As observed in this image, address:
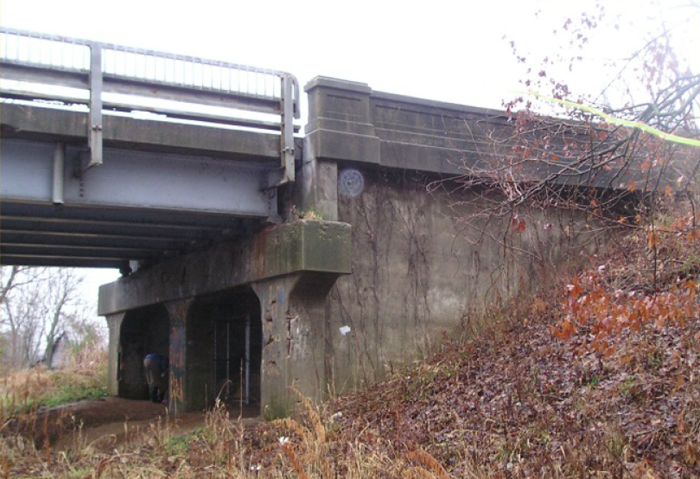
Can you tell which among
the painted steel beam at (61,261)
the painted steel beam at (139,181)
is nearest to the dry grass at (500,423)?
the painted steel beam at (139,181)

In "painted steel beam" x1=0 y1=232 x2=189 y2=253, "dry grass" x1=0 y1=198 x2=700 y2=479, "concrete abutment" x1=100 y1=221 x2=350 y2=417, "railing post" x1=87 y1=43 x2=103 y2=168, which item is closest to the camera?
"dry grass" x1=0 y1=198 x2=700 y2=479

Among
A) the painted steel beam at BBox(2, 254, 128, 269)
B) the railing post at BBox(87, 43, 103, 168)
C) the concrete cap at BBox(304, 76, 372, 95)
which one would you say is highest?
the concrete cap at BBox(304, 76, 372, 95)

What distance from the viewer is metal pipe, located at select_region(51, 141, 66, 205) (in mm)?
11891

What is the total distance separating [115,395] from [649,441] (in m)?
16.6

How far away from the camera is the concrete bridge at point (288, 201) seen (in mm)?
11938

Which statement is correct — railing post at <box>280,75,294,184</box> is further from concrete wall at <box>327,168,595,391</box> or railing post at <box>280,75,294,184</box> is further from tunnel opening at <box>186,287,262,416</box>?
tunnel opening at <box>186,287,262,416</box>

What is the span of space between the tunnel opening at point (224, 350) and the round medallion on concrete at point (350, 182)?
12.6ft

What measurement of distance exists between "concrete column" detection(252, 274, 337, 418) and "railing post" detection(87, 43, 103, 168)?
11.3 ft

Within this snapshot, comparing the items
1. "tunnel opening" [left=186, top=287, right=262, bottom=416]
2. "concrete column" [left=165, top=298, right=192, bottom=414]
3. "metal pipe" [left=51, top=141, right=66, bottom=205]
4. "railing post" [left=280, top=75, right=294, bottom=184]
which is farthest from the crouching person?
"metal pipe" [left=51, top=141, right=66, bottom=205]

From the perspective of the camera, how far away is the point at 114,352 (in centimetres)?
2186

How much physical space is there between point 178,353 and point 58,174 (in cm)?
631

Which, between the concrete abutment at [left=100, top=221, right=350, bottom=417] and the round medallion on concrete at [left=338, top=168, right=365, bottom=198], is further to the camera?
the round medallion on concrete at [left=338, top=168, right=365, bottom=198]

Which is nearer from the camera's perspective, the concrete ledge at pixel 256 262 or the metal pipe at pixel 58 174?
the metal pipe at pixel 58 174

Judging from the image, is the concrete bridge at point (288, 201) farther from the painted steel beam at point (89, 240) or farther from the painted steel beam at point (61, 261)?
the painted steel beam at point (61, 261)
